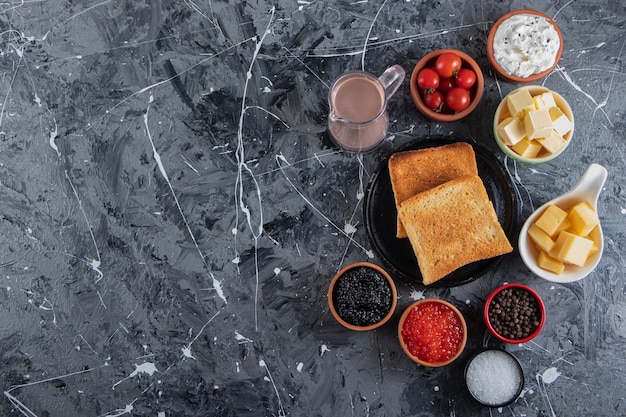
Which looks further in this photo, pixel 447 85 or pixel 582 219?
pixel 447 85

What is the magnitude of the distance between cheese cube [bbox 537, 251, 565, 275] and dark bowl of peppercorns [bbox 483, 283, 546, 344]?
8cm

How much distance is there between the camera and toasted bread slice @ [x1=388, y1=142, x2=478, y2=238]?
1.74 m

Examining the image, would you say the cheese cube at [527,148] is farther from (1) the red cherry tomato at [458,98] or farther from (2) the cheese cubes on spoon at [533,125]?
(1) the red cherry tomato at [458,98]

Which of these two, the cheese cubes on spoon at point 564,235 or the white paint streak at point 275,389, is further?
the white paint streak at point 275,389

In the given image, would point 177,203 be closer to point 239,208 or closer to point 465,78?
point 239,208

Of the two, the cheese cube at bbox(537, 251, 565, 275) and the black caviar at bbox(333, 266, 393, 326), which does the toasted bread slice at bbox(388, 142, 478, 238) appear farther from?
the cheese cube at bbox(537, 251, 565, 275)

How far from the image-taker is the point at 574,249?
161 centimetres

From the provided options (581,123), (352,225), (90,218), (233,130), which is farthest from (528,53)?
(90,218)

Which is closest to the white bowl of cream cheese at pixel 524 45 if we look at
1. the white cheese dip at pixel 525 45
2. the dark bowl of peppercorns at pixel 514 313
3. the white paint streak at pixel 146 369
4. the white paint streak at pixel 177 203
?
the white cheese dip at pixel 525 45

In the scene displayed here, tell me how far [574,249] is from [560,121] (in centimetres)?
36

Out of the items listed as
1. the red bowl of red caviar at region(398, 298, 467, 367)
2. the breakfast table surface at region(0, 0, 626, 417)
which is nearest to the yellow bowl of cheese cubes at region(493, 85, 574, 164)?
the breakfast table surface at region(0, 0, 626, 417)

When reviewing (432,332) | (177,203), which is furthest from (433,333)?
(177,203)

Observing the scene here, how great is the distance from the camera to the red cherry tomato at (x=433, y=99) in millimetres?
1723

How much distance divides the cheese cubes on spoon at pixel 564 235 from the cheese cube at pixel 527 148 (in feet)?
0.52
